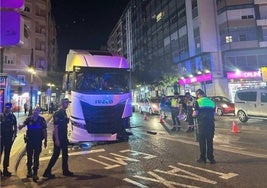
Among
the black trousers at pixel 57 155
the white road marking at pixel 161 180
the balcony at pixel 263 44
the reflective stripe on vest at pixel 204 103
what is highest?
the balcony at pixel 263 44

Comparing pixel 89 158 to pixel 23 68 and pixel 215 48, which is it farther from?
pixel 23 68

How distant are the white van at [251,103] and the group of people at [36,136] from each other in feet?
44.4

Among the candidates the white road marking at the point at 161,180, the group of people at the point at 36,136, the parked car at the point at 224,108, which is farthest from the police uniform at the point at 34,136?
the parked car at the point at 224,108

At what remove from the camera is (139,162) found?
807 centimetres

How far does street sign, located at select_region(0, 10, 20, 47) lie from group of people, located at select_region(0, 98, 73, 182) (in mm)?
2415

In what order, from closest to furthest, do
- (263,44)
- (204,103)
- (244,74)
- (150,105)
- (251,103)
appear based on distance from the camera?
(204,103) → (251,103) → (150,105) → (263,44) → (244,74)

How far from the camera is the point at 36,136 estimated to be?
259 inches

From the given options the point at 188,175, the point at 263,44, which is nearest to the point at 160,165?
the point at 188,175

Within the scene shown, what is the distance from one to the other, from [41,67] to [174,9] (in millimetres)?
25186

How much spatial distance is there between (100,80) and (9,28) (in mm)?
6296

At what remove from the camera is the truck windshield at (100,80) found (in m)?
10.6


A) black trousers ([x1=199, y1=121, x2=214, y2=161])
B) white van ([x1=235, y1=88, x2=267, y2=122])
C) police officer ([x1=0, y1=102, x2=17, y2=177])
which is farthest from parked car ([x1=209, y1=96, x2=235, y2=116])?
police officer ([x1=0, y1=102, x2=17, y2=177])

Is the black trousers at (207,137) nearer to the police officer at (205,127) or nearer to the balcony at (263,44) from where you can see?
the police officer at (205,127)

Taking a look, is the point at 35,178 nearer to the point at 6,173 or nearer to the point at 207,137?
the point at 6,173
